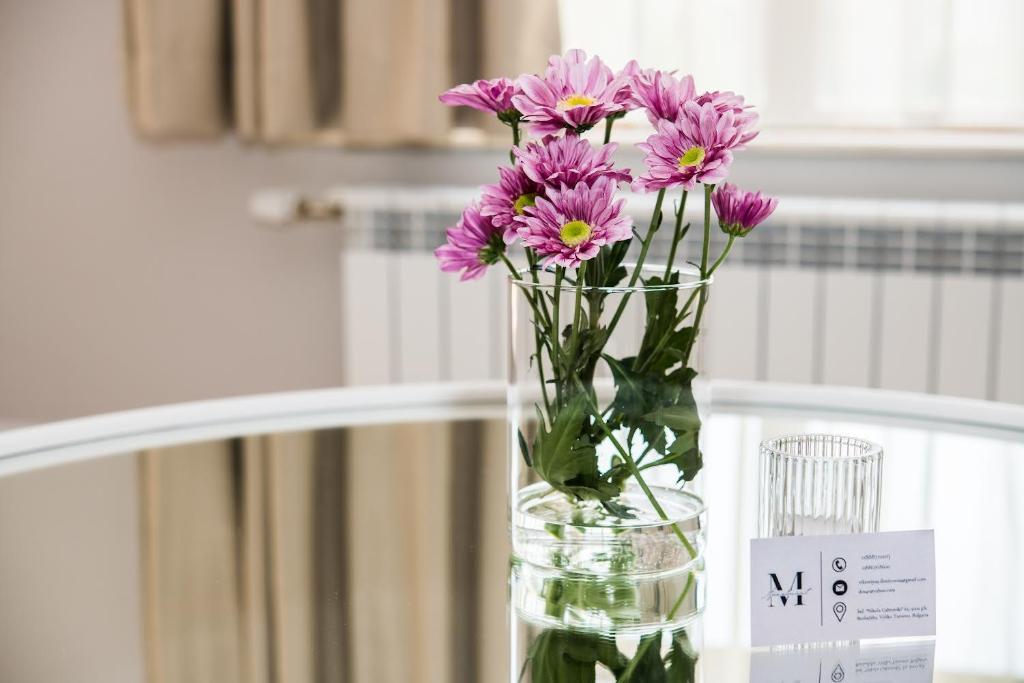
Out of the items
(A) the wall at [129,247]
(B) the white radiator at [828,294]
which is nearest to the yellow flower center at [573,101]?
(B) the white radiator at [828,294]

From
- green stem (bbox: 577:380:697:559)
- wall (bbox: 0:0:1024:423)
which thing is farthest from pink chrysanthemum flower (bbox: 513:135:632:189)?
wall (bbox: 0:0:1024:423)

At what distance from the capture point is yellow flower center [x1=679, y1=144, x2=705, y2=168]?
0.72 m

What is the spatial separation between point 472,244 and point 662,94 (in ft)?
0.46

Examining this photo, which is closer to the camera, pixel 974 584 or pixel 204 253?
pixel 974 584

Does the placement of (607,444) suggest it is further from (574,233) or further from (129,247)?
(129,247)

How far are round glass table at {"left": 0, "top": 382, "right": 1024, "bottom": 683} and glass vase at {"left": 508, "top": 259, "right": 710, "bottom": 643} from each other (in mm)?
33

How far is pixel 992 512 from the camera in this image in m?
0.96

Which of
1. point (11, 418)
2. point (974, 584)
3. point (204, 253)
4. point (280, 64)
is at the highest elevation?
point (280, 64)

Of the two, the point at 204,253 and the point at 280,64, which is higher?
the point at 280,64

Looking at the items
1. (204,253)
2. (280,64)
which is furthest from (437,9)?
(204,253)

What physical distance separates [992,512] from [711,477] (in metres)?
0.21

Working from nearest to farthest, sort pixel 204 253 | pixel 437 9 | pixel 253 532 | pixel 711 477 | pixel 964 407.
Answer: pixel 253 532, pixel 711 477, pixel 964 407, pixel 437 9, pixel 204 253

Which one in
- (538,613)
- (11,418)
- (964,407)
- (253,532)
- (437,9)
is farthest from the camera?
(11,418)

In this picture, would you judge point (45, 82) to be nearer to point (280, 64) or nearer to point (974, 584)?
point (280, 64)
